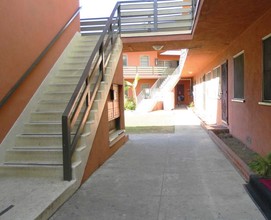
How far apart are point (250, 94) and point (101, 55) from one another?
370cm

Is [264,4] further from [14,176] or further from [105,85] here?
[14,176]

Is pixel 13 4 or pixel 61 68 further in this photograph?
pixel 61 68

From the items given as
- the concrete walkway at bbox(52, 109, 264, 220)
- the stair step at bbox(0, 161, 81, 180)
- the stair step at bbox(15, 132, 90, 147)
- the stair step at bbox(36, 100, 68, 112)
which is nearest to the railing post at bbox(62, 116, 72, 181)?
the stair step at bbox(0, 161, 81, 180)

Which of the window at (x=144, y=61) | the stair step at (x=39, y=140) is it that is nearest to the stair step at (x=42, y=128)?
the stair step at (x=39, y=140)

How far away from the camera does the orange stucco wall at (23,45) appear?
507 cm

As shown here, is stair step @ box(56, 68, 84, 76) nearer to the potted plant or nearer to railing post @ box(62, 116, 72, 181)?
railing post @ box(62, 116, 72, 181)

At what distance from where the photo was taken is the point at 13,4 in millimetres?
5398

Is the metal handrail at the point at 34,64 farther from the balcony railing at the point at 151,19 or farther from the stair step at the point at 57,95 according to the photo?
the balcony railing at the point at 151,19

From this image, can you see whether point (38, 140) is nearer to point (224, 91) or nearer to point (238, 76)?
point (238, 76)

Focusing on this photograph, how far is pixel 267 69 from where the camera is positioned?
21.1 ft

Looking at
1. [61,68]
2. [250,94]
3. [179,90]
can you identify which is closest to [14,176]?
[61,68]

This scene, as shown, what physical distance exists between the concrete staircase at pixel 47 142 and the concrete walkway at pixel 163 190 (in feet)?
1.05

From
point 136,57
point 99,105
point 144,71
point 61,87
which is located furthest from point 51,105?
point 136,57

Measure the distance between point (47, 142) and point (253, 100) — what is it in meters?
4.75
